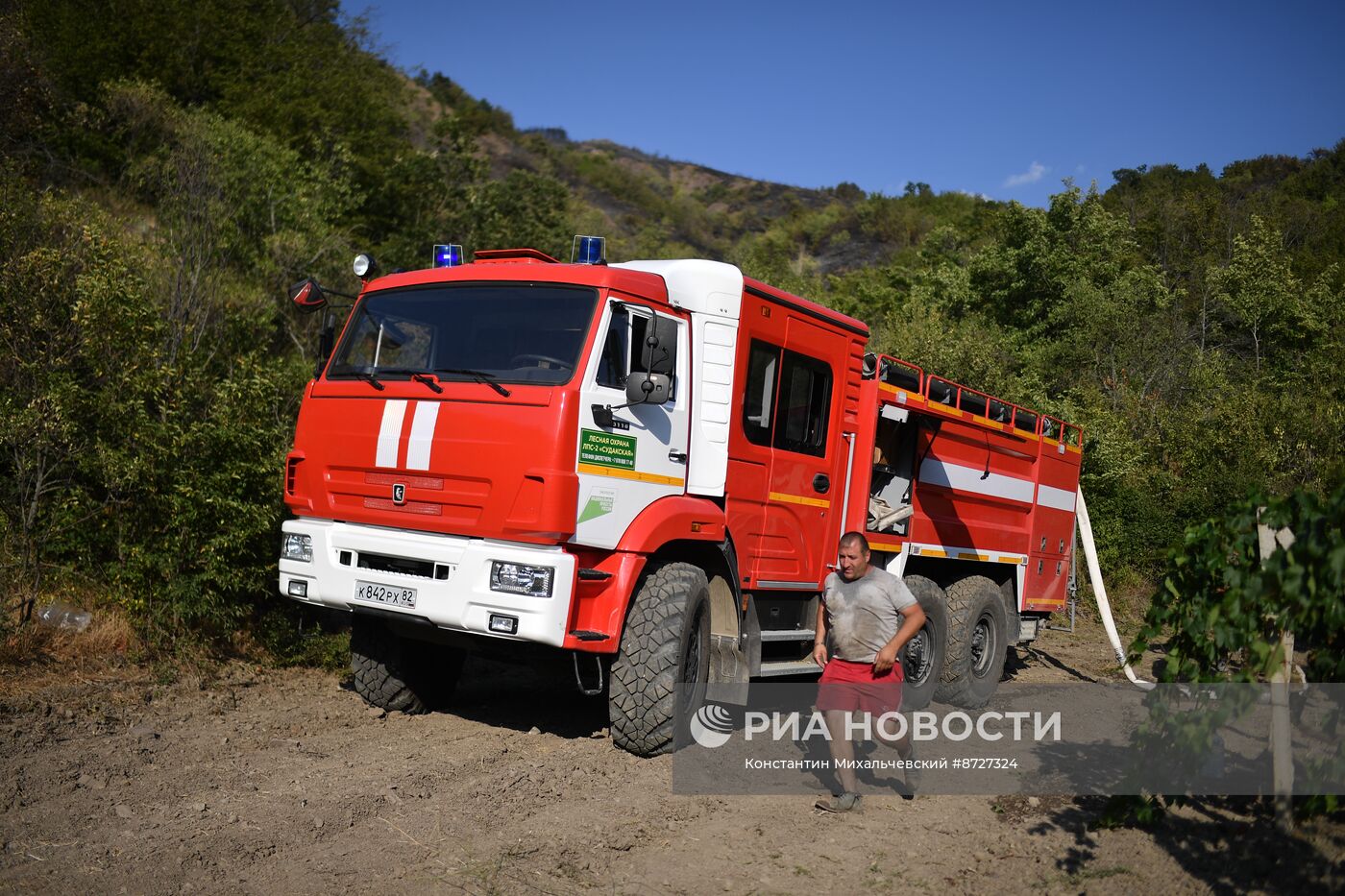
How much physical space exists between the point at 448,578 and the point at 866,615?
2.42 metres

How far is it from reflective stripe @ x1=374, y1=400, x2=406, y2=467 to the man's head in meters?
2.77

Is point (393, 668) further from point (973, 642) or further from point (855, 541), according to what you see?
point (973, 642)

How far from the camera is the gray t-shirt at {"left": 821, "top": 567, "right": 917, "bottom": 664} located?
18.9 feet

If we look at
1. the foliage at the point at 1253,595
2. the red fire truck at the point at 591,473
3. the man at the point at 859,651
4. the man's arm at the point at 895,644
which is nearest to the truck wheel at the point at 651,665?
the red fire truck at the point at 591,473

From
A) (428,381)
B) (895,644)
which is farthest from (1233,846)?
(428,381)

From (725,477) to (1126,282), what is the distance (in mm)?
24210

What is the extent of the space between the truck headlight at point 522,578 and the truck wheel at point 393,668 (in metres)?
1.70

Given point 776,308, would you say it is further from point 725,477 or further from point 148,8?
point 148,8

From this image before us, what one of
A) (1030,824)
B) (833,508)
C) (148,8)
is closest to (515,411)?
(833,508)

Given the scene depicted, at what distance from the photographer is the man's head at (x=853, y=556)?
5.83m

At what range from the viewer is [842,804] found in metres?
5.65

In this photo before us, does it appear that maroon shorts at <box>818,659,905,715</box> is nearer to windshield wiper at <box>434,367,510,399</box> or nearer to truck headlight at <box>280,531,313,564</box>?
windshield wiper at <box>434,367,510,399</box>

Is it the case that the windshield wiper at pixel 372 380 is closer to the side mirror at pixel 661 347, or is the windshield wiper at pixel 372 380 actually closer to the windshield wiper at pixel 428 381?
the windshield wiper at pixel 428 381

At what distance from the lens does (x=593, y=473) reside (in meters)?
5.98
